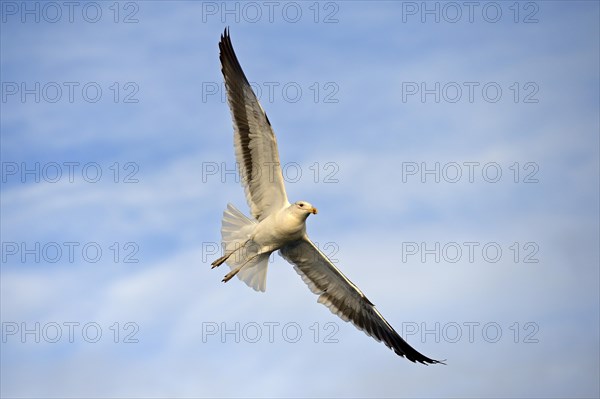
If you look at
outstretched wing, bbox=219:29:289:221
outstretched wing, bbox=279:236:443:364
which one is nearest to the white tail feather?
outstretched wing, bbox=219:29:289:221

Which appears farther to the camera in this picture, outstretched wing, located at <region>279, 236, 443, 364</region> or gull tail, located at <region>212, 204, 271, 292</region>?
outstretched wing, located at <region>279, 236, 443, 364</region>

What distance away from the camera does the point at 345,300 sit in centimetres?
1694

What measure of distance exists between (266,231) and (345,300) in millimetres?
2354

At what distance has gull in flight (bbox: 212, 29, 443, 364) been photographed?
1559cm

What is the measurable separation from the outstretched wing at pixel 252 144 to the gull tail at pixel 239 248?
309 millimetres

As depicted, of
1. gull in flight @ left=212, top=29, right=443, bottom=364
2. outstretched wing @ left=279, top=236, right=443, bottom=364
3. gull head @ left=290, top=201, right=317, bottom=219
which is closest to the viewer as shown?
gull head @ left=290, top=201, right=317, bottom=219

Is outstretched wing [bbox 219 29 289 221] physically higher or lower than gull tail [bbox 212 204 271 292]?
higher

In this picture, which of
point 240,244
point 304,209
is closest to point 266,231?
point 240,244

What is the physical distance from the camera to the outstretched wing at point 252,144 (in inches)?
612

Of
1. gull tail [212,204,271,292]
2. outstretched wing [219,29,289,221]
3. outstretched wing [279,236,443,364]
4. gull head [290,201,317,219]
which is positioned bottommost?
outstretched wing [279,236,443,364]

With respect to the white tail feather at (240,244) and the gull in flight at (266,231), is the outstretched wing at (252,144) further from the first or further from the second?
the white tail feather at (240,244)

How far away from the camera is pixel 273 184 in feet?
52.1

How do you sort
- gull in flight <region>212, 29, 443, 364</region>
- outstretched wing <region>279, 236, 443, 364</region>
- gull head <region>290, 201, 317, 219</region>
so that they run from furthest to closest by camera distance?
outstretched wing <region>279, 236, 443, 364</region> < gull in flight <region>212, 29, 443, 364</region> < gull head <region>290, 201, 317, 219</region>

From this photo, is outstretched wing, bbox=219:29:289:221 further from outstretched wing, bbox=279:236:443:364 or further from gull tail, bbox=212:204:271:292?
outstretched wing, bbox=279:236:443:364
